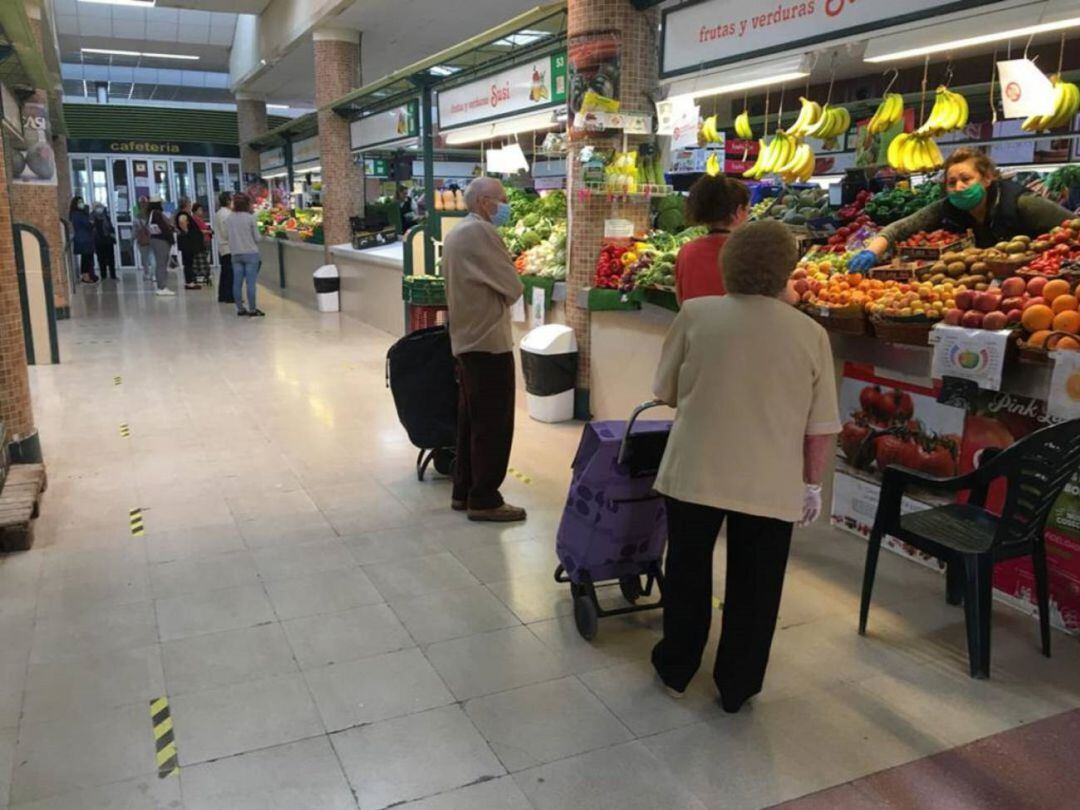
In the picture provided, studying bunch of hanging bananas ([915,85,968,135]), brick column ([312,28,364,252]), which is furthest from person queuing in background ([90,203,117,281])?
bunch of hanging bananas ([915,85,968,135])

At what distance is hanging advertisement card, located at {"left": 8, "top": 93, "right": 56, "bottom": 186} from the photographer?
983cm

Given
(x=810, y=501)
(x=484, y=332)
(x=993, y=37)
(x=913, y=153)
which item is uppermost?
(x=993, y=37)

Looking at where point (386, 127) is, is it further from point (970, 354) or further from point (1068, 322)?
point (1068, 322)

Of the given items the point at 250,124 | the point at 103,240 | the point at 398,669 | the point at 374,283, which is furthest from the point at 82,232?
the point at 398,669

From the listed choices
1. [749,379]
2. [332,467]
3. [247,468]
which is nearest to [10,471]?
[247,468]

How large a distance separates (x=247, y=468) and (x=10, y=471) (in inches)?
46.5

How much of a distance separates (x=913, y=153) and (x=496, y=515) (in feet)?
11.7

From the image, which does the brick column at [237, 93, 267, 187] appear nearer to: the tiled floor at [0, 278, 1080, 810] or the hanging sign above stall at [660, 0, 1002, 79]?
the hanging sign above stall at [660, 0, 1002, 79]

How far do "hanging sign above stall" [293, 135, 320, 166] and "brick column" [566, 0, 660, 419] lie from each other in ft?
27.6

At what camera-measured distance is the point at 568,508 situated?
9.91 ft

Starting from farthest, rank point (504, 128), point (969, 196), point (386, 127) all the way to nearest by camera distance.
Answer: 1. point (386, 127)
2. point (504, 128)
3. point (969, 196)

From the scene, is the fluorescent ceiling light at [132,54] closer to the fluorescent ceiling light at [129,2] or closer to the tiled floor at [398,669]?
the fluorescent ceiling light at [129,2]

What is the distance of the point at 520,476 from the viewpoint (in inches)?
192

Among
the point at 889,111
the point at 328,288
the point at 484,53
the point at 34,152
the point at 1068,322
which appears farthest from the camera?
the point at 328,288
